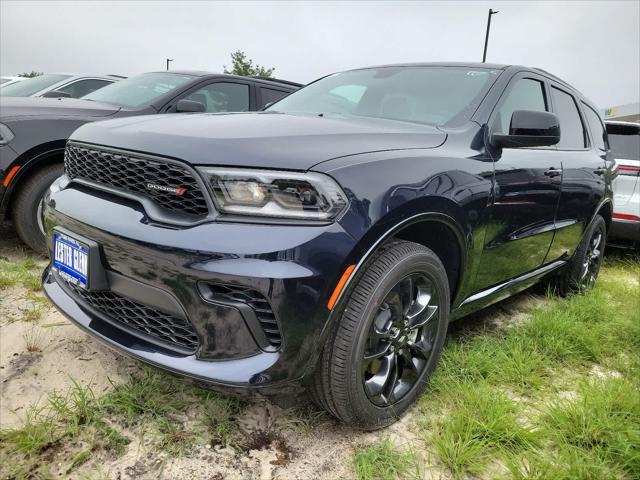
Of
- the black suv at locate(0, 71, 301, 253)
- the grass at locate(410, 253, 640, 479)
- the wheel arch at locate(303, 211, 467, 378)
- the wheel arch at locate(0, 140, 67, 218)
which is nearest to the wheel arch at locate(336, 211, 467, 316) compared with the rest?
the wheel arch at locate(303, 211, 467, 378)

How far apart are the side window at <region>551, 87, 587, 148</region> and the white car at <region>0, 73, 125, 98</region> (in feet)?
15.6

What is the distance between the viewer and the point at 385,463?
1.60 metres

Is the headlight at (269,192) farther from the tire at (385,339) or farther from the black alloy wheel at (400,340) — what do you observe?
the black alloy wheel at (400,340)

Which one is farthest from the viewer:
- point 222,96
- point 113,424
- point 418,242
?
point 222,96

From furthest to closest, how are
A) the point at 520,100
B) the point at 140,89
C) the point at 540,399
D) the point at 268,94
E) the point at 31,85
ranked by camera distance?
the point at 31,85, the point at 268,94, the point at 140,89, the point at 520,100, the point at 540,399

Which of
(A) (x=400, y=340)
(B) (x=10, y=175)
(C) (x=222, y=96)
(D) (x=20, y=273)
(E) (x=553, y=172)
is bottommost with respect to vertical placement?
(D) (x=20, y=273)

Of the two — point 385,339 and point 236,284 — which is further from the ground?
point 236,284

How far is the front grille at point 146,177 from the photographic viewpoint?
148 centimetres

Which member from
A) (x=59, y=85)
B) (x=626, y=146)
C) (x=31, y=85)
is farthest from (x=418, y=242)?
(x=31, y=85)

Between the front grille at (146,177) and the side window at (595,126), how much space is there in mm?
3265

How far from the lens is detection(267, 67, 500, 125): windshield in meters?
2.30

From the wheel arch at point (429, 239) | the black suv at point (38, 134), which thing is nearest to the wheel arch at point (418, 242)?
the wheel arch at point (429, 239)

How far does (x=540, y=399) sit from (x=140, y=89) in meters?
3.87

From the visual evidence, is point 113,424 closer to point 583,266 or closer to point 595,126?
point 583,266
